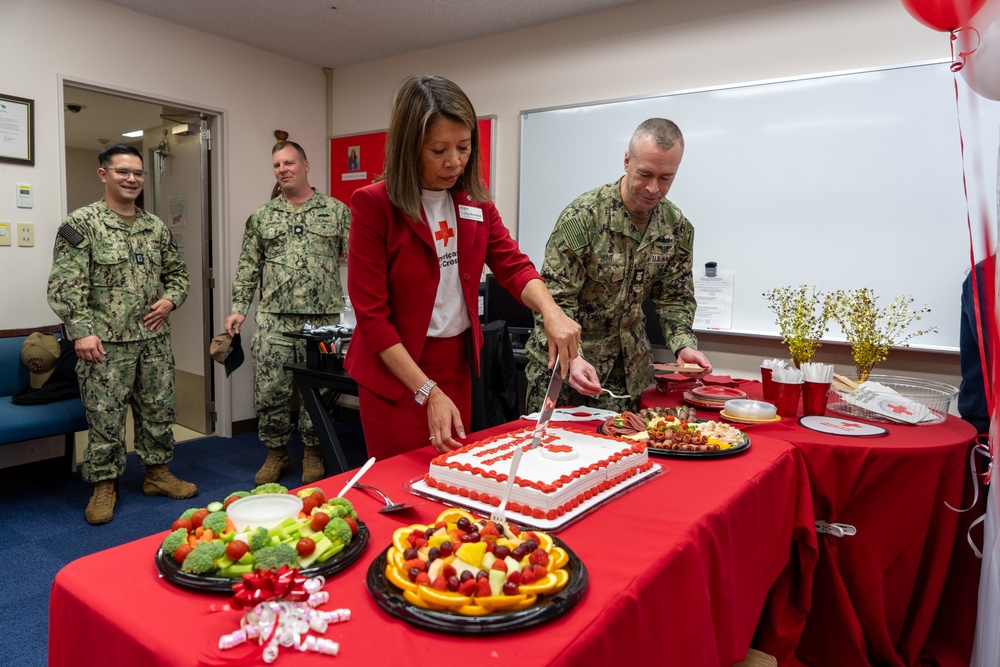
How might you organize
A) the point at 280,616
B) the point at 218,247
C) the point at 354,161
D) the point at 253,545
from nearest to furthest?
the point at 280,616 < the point at 253,545 < the point at 218,247 < the point at 354,161

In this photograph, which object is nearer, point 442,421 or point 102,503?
point 442,421

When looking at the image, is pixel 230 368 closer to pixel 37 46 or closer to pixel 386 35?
pixel 37 46

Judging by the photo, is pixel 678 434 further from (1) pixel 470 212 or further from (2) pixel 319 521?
(2) pixel 319 521

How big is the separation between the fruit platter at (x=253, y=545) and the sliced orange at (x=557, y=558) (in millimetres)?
255

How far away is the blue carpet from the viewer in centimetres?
220

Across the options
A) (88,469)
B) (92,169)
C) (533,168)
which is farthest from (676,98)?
(92,169)

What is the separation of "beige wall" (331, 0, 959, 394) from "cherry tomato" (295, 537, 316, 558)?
289cm

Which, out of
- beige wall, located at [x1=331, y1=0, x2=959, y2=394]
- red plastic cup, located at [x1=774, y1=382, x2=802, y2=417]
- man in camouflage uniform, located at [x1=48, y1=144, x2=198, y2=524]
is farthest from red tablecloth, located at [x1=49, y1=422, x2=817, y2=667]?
man in camouflage uniform, located at [x1=48, y1=144, x2=198, y2=524]

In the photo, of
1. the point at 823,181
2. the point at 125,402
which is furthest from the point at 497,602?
the point at 125,402

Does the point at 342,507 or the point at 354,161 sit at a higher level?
the point at 354,161

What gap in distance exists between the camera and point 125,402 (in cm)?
321

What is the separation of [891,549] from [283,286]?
3038 millimetres

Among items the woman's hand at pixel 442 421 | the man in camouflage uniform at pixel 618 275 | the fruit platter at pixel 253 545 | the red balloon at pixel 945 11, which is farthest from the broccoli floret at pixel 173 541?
the red balloon at pixel 945 11

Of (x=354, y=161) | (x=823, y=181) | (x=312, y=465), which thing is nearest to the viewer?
(x=823, y=181)
